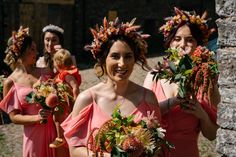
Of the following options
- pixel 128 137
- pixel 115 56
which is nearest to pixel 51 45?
pixel 115 56

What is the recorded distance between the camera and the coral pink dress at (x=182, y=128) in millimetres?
4449

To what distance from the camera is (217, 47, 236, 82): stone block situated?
3332 millimetres

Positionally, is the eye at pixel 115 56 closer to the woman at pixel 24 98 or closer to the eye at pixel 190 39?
the eye at pixel 190 39

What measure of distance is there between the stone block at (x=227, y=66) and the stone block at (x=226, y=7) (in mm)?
226

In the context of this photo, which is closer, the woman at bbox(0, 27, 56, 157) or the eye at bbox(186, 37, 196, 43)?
the eye at bbox(186, 37, 196, 43)

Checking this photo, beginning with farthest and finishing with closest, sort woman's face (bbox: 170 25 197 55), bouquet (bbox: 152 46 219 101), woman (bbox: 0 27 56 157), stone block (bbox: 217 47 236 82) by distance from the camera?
woman (bbox: 0 27 56 157), woman's face (bbox: 170 25 197 55), bouquet (bbox: 152 46 219 101), stone block (bbox: 217 47 236 82)

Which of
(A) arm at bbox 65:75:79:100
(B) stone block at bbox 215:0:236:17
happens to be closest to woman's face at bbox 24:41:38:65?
(A) arm at bbox 65:75:79:100

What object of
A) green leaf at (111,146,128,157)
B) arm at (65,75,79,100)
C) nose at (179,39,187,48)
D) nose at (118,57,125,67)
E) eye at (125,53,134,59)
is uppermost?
nose at (179,39,187,48)

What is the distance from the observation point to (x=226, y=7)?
338 centimetres

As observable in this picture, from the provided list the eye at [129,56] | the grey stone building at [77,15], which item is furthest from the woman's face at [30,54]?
the grey stone building at [77,15]

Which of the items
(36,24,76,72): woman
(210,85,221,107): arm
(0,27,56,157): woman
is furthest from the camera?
(36,24,76,72): woman

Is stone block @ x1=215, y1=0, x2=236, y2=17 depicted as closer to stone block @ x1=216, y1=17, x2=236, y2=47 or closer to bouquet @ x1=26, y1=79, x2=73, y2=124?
stone block @ x1=216, y1=17, x2=236, y2=47

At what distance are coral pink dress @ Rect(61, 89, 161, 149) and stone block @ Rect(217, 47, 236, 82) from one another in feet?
2.72

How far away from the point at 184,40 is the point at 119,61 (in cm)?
86
